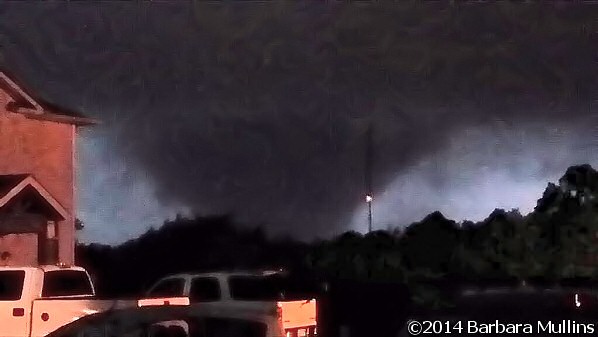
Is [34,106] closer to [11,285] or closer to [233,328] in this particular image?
[11,285]

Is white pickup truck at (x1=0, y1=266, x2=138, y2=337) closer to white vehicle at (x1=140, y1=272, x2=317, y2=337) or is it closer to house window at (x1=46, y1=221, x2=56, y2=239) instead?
house window at (x1=46, y1=221, x2=56, y2=239)

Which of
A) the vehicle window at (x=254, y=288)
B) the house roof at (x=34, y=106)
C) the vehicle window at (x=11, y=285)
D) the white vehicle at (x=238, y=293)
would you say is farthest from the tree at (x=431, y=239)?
the vehicle window at (x=11, y=285)

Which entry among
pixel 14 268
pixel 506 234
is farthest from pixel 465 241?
pixel 14 268

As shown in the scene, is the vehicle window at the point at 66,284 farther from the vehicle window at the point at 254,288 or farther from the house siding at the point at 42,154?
the vehicle window at the point at 254,288

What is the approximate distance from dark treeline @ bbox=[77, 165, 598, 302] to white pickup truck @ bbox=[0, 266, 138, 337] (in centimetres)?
20

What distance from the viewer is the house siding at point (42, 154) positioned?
7.70 meters

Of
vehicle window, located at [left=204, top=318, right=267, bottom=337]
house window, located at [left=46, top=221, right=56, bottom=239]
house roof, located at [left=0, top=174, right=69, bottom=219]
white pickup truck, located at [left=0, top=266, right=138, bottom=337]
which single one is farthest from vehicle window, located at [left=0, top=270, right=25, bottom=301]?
vehicle window, located at [left=204, top=318, right=267, bottom=337]

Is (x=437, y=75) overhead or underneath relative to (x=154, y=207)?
overhead

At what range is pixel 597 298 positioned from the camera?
7.45m

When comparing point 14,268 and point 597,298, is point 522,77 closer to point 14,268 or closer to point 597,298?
point 597,298

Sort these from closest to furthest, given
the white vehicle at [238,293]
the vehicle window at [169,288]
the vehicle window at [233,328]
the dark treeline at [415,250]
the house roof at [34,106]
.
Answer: the vehicle window at [233,328] → the white vehicle at [238,293] → the vehicle window at [169,288] → the dark treeline at [415,250] → the house roof at [34,106]

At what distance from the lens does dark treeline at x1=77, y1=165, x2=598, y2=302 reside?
24.7ft

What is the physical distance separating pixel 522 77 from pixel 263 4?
235 cm

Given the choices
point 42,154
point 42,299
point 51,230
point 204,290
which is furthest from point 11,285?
point 204,290
